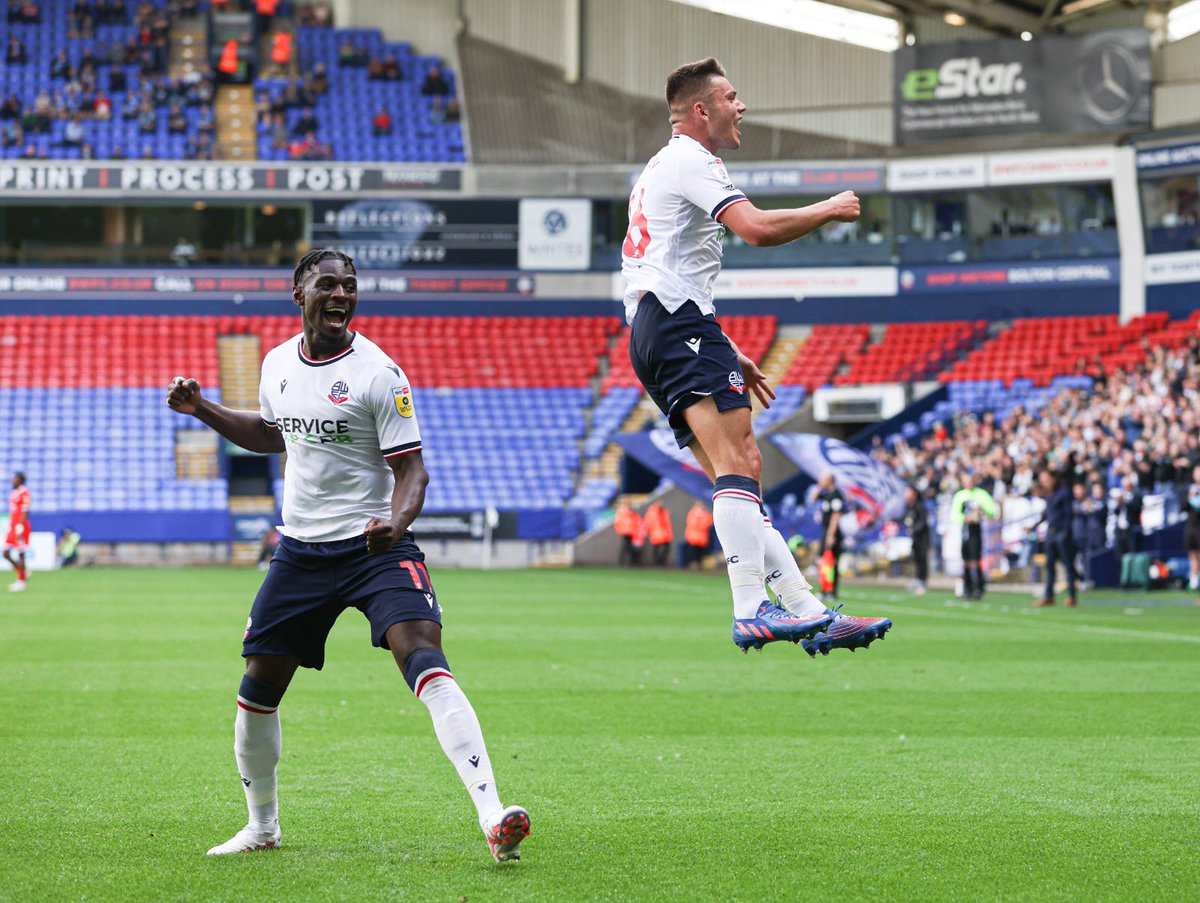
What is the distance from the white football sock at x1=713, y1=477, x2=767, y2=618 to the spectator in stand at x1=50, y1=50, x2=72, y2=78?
4336 cm

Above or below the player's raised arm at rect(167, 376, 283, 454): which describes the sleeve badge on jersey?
above

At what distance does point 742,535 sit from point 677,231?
1.30 metres

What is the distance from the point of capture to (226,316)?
145 ft

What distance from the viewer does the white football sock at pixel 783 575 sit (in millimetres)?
6441

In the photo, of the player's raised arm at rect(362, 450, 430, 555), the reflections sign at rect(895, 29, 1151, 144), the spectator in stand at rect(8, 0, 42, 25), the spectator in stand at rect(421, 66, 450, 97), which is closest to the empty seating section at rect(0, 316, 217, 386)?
Result: the spectator in stand at rect(421, 66, 450, 97)

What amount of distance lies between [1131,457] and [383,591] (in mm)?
23484

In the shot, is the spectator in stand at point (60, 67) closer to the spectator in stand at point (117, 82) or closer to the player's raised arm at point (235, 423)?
the spectator in stand at point (117, 82)

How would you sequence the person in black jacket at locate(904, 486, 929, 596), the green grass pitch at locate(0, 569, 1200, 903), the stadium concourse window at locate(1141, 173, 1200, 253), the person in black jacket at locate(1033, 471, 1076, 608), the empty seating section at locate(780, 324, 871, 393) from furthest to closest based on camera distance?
the empty seating section at locate(780, 324, 871, 393) < the stadium concourse window at locate(1141, 173, 1200, 253) < the person in black jacket at locate(904, 486, 929, 596) < the person in black jacket at locate(1033, 471, 1076, 608) < the green grass pitch at locate(0, 569, 1200, 903)

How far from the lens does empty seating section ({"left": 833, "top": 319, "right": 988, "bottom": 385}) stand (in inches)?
1554

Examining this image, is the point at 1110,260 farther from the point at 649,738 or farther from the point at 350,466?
the point at 350,466

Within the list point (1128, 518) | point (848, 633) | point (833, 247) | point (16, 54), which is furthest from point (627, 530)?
point (848, 633)

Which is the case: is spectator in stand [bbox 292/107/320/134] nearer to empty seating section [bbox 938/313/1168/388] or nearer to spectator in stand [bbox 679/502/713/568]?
spectator in stand [bbox 679/502/713/568]

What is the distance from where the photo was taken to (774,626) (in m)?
6.13

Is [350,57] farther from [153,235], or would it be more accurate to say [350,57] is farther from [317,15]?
[153,235]
